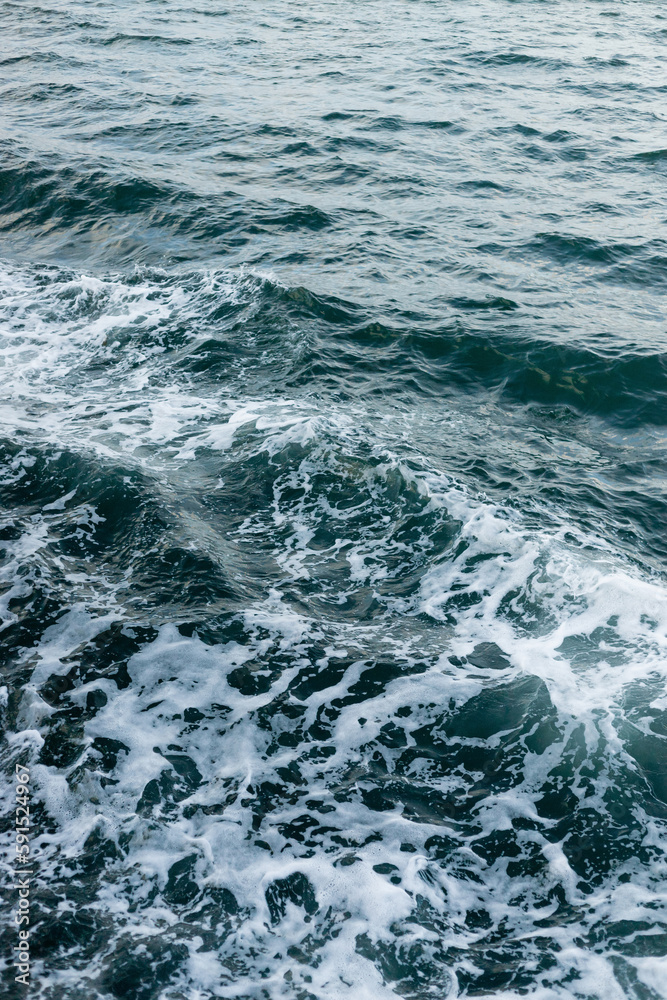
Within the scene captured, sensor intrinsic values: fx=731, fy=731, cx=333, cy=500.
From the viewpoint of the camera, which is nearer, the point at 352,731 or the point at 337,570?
the point at 352,731

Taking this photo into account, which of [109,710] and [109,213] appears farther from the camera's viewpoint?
[109,213]

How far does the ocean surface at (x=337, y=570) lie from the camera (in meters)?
4.12

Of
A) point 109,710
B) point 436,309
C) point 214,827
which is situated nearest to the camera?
point 214,827

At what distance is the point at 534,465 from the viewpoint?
762 centimetres

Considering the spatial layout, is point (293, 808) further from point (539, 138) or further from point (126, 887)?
point (539, 138)

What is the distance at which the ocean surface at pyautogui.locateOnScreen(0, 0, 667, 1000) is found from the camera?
13.5 feet

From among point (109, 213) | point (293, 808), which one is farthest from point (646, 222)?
point (293, 808)

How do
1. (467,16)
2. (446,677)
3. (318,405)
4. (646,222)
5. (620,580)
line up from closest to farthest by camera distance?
1. (446,677)
2. (620,580)
3. (318,405)
4. (646,222)
5. (467,16)

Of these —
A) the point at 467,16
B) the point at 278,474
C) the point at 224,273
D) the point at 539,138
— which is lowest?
the point at 278,474

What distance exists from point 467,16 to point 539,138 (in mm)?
12824

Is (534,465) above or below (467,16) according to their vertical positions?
below

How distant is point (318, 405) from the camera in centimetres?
838

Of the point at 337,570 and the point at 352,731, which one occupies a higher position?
the point at 337,570

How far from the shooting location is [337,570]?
6.40m
